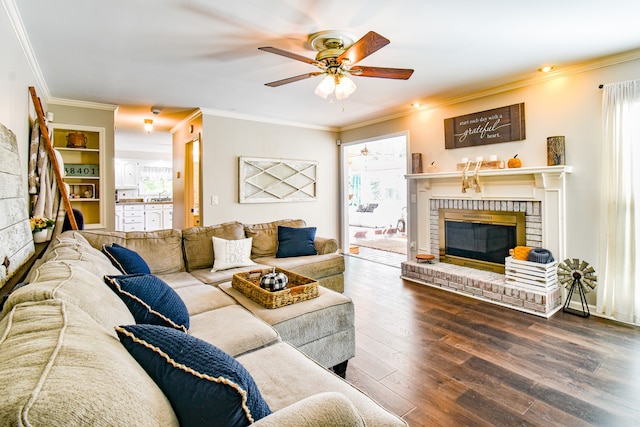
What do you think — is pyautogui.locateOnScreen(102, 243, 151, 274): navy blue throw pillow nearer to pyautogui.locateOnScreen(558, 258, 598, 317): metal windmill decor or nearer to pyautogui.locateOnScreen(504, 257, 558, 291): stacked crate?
pyautogui.locateOnScreen(504, 257, 558, 291): stacked crate

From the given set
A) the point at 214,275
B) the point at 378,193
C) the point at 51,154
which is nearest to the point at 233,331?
the point at 214,275

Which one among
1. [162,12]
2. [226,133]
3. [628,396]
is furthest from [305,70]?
[628,396]

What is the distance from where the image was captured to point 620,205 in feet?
9.84

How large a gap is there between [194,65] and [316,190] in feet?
10.7

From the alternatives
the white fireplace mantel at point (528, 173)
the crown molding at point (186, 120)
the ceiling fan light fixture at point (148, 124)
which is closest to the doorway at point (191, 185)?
the crown molding at point (186, 120)

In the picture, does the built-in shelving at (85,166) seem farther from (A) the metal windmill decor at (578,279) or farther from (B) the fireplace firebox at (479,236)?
(A) the metal windmill decor at (578,279)

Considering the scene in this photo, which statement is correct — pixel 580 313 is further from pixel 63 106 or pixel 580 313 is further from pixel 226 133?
pixel 63 106

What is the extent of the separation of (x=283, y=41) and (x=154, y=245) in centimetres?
224

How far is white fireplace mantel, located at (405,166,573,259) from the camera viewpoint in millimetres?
3404

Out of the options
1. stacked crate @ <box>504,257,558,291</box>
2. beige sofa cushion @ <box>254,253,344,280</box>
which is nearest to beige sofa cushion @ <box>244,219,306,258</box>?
beige sofa cushion @ <box>254,253,344,280</box>

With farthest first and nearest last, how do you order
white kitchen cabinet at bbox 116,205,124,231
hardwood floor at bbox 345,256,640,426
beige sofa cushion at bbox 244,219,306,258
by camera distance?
white kitchen cabinet at bbox 116,205,124,231 < beige sofa cushion at bbox 244,219,306,258 < hardwood floor at bbox 345,256,640,426

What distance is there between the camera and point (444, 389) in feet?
6.63

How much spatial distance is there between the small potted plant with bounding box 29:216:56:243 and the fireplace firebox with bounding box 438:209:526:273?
4500mm

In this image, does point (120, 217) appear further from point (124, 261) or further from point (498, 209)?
point (498, 209)
